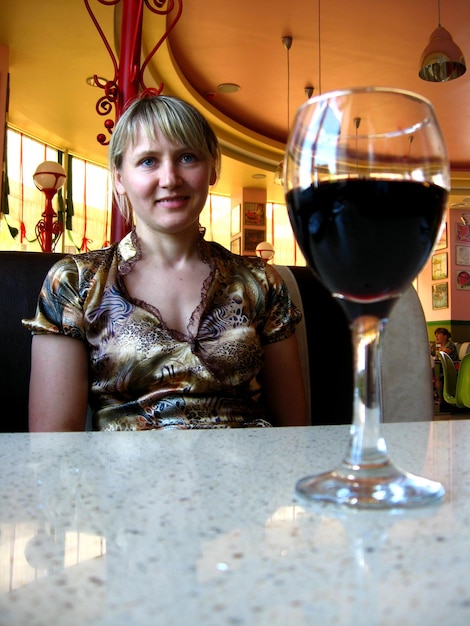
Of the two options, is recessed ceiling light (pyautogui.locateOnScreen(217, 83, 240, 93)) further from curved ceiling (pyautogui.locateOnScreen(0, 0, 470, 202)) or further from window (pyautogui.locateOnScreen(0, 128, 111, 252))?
window (pyautogui.locateOnScreen(0, 128, 111, 252))

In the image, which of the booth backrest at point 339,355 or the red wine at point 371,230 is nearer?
the red wine at point 371,230

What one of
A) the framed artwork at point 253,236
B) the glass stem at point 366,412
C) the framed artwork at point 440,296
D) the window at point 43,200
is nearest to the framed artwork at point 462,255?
the framed artwork at point 440,296

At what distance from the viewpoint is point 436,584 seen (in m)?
0.24

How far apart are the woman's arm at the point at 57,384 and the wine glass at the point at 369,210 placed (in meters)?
0.93

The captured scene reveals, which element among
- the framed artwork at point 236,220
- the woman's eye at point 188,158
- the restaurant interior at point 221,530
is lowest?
the restaurant interior at point 221,530

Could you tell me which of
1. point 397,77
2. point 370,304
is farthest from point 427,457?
point 397,77

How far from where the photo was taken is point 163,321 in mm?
1272

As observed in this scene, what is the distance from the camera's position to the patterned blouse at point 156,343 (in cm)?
121

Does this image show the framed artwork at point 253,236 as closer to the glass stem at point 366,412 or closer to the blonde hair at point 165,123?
the blonde hair at point 165,123

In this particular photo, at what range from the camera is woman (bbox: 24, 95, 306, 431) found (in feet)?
4.00

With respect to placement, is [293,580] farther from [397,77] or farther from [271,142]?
[271,142]

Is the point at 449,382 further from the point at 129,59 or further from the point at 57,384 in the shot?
the point at 57,384

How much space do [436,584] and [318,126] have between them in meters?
0.25

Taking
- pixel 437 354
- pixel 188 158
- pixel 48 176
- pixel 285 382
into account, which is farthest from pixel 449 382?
pixel 188 158
